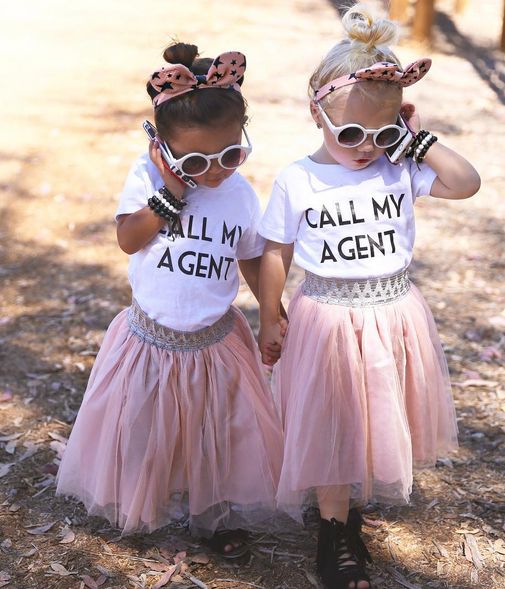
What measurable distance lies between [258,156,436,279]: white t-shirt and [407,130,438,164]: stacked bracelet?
0.27 ft

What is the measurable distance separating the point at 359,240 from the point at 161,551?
4.16ft

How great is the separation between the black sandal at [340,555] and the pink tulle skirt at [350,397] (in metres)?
0.15

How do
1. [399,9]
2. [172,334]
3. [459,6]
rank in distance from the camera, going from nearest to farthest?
1. [172,334]
2. [399,9]
3. [459,6]

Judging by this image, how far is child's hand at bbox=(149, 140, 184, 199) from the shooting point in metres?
2.41

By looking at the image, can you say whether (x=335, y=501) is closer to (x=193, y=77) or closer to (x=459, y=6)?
(x=193, y=77)

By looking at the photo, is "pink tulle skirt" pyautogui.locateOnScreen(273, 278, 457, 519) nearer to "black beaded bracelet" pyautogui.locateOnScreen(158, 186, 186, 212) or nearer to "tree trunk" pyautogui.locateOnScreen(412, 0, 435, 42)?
"black beaded bracelet" pyautogui.locateOnScreen(158, 186, 186, 212)


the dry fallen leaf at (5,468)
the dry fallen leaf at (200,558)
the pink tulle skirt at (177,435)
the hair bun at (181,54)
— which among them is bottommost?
the dry fallen leaf at (200,558)

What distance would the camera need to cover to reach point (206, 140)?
7.79 feet

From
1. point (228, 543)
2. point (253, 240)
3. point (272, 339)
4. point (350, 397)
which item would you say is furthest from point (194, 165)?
point (228, 543)

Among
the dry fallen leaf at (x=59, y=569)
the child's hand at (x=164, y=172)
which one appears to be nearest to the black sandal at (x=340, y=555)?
the dry fallen leaf at (x=59, y=569)

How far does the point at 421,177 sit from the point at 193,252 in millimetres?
739

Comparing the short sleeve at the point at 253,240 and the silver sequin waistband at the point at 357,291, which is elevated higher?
the short sleeve at the point at 253,240

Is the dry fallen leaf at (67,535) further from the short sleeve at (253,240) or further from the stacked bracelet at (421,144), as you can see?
the stacked bracelet at (421,144)

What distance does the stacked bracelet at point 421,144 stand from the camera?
2449mm
